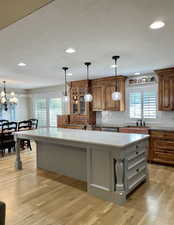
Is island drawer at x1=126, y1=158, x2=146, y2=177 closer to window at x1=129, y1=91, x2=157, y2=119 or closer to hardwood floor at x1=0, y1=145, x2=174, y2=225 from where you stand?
hardwood floor at x1=0, y1=145, x2=174, y2=225

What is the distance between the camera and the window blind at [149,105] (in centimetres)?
507

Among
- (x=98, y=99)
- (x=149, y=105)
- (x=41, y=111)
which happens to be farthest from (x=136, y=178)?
(x=41, y=111)

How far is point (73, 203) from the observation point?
8.77ft

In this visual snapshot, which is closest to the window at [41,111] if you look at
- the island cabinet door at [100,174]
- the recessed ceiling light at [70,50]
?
the recessed ceiling light at [70,50]

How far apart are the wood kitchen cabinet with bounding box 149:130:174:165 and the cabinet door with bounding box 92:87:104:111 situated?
1908mm

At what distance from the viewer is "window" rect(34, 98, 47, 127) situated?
8203 millimetres

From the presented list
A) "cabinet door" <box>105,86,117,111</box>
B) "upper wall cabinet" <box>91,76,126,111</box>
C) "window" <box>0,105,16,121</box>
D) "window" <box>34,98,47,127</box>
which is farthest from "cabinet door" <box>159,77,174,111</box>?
"window" <box>0,105,16,121</box>

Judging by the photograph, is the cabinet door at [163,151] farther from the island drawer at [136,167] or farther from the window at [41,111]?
the window at [41,111]

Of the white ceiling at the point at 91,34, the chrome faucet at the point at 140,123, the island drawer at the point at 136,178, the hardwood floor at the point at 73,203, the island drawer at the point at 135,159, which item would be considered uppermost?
the white ceiling at the point at 91,34

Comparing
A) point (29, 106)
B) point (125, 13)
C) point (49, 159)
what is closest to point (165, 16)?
point (125, 13)

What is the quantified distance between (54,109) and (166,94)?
4.88 meters

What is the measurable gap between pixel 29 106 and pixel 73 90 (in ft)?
12.1

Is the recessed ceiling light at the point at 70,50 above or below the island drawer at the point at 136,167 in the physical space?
above

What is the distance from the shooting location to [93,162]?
2854mm
